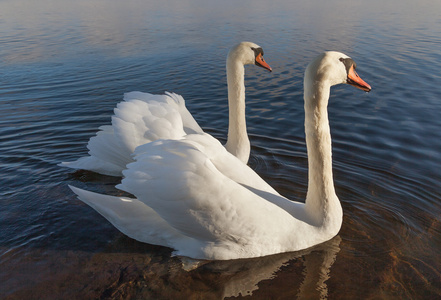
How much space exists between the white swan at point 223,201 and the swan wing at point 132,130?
1.00m

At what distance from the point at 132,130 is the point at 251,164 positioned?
2.34m

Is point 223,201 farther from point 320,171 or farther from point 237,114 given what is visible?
point 237,114

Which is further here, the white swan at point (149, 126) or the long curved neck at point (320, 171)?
the white swan at point (149, 126)

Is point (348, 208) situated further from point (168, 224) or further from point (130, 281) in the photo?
point (130, 281)

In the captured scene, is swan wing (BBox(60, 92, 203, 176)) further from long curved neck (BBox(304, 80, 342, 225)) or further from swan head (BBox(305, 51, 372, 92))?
swan head (BBox(305, 51, 372, 92))

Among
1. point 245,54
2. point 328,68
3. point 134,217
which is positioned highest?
point 328,68

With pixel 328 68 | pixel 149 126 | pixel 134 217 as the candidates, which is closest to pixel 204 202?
pixel 134 217

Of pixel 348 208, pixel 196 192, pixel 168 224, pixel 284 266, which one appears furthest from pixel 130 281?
pixel 348 208

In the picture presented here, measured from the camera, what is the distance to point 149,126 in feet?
19.4

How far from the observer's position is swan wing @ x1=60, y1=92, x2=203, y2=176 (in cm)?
586

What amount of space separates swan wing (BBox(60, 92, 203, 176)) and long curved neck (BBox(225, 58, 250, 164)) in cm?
65

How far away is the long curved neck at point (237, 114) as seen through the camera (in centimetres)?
700

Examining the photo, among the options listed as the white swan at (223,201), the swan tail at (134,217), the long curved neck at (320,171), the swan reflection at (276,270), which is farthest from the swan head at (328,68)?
the swan tail at (134,217)

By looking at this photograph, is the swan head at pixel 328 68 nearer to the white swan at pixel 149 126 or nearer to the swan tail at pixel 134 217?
the white swan at pixel 149 126
